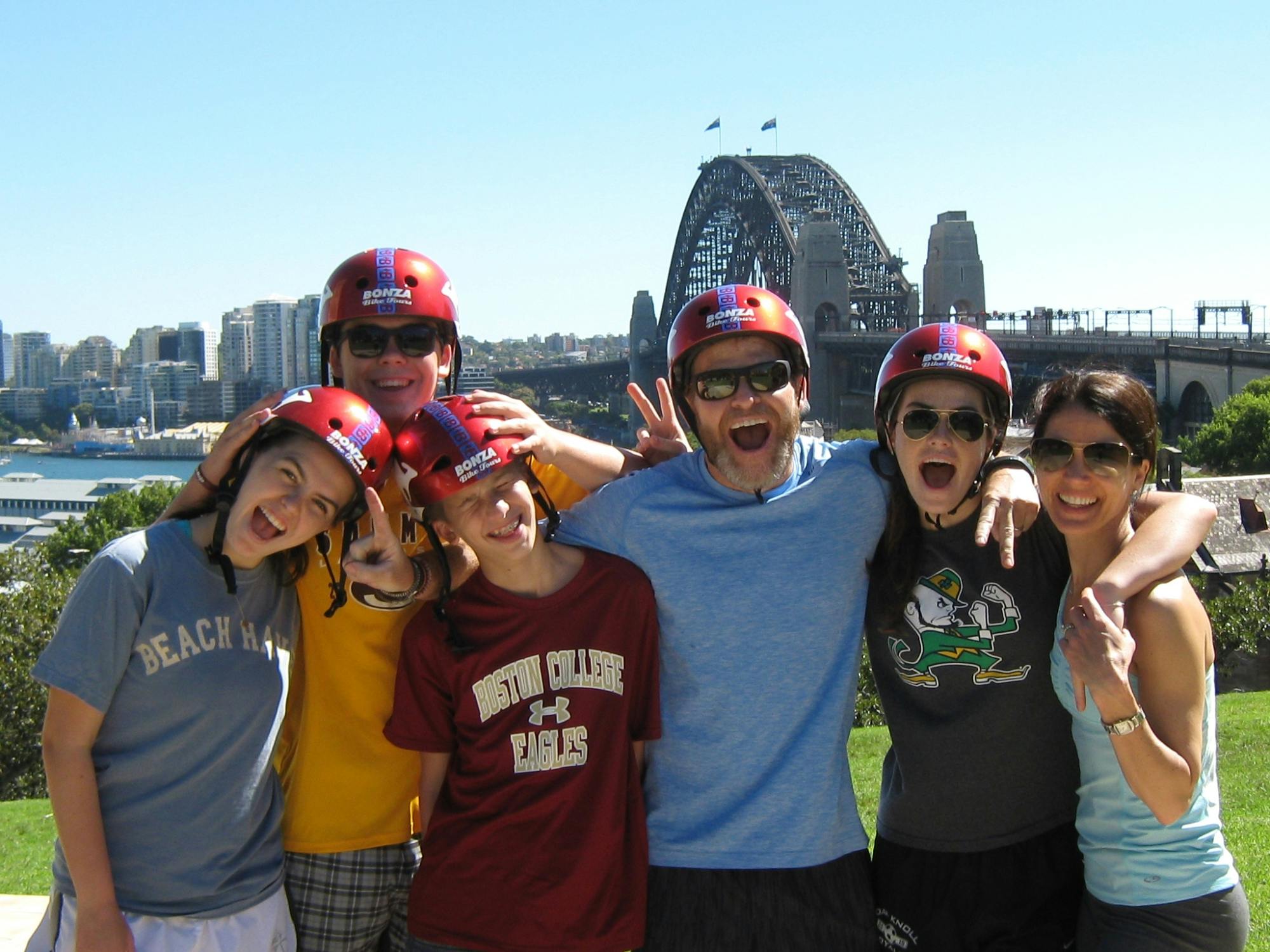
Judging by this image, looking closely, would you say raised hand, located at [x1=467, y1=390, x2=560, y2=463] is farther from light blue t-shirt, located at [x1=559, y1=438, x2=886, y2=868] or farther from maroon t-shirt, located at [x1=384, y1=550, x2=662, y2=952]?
maroon t-shirt, located at [x1=384, y1=550, x2=662, y2=952]

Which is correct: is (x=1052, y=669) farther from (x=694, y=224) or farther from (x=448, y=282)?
(x=694, y=224)

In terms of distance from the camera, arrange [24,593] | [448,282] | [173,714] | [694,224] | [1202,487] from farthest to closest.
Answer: [694,224]
[1202,487]
[24,593]
[448,282]
[173,714]

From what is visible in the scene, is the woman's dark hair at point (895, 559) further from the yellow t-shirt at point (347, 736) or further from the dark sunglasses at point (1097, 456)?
the yellow t-shirt at point (347, 736)

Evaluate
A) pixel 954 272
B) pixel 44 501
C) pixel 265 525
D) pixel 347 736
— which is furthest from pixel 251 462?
pixel 44 501

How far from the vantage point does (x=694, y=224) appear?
417 ft

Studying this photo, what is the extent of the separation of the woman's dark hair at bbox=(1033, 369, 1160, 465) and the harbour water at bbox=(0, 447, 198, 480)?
506ft

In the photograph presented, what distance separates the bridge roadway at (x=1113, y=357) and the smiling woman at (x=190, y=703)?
37.4 meters

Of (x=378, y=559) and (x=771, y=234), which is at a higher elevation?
(x=771, y=234)

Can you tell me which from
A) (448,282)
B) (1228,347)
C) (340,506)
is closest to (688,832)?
(340,506)

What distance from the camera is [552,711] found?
3.97m

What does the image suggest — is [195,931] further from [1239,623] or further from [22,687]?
[1239,623]

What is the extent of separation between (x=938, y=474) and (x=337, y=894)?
8.35 feet

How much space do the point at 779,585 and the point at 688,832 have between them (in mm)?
902

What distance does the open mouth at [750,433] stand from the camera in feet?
14.1
